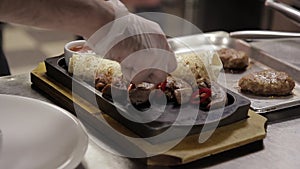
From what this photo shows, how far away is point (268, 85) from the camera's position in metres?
1.03

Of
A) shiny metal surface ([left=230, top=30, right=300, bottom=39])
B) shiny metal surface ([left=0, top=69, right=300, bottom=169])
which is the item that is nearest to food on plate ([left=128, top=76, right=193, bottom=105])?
shiny metal surface ([left=0, top=69, right=300, bottom=169])

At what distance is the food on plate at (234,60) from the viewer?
3.81 feet

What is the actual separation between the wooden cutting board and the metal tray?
88 millimetres

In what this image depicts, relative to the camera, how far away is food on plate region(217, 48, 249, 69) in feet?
3.81

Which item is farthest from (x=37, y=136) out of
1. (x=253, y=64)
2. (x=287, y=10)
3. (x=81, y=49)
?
(x=287, y=10)

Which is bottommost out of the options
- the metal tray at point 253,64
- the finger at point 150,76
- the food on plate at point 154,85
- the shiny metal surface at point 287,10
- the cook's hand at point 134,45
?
the metal tray at point 253,64

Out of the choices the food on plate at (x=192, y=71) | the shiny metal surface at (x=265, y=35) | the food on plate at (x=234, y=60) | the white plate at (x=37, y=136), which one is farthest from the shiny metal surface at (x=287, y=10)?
the white plate at (x=37, y=136)

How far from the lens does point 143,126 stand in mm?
811

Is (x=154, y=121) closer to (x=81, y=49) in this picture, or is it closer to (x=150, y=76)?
(x=150, y=76)

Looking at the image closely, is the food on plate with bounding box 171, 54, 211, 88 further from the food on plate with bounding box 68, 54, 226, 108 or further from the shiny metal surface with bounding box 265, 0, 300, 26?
the shiny metal surface with bounding box 265, 0, 300, 26

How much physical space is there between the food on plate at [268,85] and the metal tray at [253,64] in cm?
1

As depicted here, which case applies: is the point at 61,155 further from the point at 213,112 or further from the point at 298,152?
the point at 298,152

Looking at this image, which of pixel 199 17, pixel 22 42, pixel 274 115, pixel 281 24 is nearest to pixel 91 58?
pixel 274 115

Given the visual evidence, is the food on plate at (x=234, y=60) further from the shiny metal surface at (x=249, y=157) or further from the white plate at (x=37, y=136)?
the white plate at (x=37, y=136)
